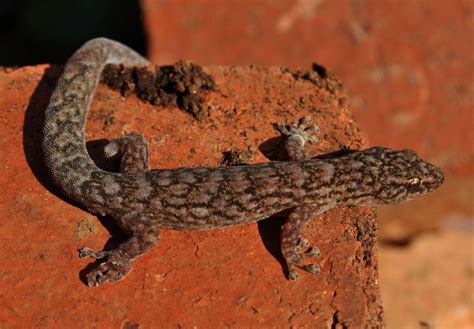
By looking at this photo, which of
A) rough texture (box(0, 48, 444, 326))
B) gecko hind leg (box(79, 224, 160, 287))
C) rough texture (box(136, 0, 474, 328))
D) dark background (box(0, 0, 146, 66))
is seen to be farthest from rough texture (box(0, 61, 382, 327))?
dark background (box(0, 0, 146, 66))

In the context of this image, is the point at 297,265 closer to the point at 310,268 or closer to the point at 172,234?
the point at 310,268

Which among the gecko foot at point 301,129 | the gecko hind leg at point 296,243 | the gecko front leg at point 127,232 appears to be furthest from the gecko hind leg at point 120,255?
the gecko foot at point 301,129

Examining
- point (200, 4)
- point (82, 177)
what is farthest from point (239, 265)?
point (200, 4)

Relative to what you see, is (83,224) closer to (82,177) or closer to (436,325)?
(82,177)

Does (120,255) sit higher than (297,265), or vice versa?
(297,265)

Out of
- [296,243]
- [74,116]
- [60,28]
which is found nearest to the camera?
[296,243]

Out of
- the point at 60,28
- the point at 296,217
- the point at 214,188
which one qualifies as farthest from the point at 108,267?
the point at 60,28
